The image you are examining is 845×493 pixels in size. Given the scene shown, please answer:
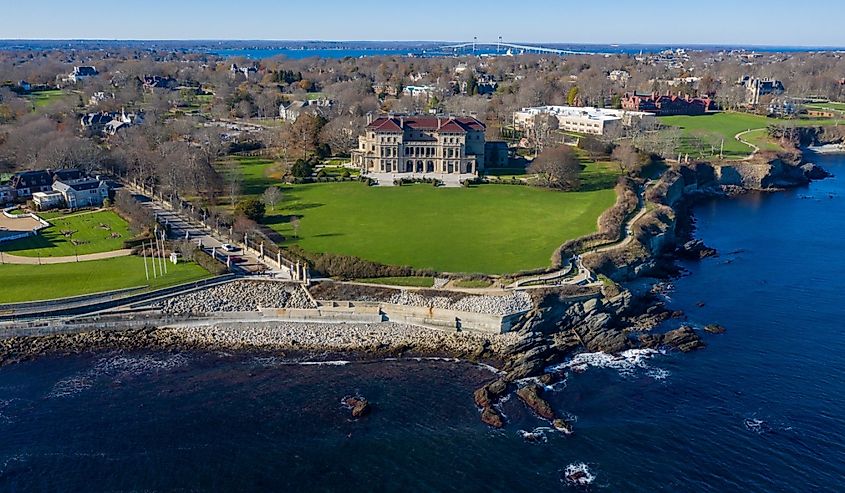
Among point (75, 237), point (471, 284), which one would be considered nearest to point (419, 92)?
point (75, 237)

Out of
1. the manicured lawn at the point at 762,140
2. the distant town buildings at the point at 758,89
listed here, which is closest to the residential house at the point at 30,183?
the manicured lawn at the point at 762,140

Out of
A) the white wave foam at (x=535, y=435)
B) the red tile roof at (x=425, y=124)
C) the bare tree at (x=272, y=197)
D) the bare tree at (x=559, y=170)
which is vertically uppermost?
the red tile roof at (x=425, y=124)

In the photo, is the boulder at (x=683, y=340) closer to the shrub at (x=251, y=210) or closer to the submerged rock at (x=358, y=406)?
the submerged rock at (x=358, y=406)

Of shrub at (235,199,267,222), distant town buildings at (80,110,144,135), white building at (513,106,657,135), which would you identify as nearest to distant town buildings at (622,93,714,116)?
white building at (513,106,657,135)

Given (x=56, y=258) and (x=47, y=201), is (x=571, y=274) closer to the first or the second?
(x=56, y=258)

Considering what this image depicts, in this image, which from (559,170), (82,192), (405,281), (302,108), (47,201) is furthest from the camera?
(302,108)

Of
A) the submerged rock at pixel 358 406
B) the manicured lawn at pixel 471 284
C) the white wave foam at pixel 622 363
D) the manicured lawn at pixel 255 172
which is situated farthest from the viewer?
the manicured lawn at pixel 255 172
